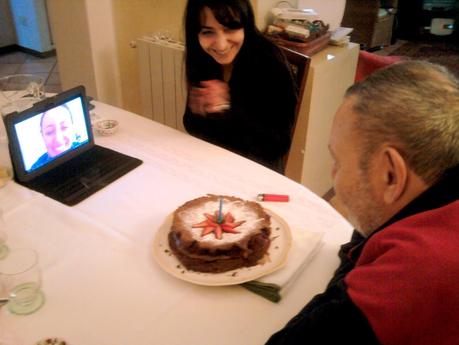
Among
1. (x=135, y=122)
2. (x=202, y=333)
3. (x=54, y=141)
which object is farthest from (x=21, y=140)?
(x=202, y=333)

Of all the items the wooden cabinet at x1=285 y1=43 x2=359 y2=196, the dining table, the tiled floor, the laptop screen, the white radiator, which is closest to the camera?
the dining table

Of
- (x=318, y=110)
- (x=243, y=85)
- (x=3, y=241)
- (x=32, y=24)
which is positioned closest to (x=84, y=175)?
(x=3, y=241)

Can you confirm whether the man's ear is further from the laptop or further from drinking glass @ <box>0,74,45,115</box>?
drinking glass @ <box>0,74,45,115</box>

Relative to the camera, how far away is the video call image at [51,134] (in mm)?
1399

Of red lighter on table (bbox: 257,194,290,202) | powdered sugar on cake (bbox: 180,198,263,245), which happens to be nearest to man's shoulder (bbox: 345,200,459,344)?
powdered sugar on cake (bbox: 180,198,263,245)

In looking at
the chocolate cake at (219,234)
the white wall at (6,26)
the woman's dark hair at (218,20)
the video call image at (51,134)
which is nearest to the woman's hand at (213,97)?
the woman's dark hair at (218,20)

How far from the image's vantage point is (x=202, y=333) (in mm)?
972

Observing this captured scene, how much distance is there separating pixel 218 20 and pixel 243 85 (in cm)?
27

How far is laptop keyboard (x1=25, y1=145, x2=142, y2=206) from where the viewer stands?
1.42 meters

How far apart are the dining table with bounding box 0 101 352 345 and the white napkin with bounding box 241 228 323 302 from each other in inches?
0.6

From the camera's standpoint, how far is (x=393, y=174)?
83 cm

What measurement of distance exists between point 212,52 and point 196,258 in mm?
1025

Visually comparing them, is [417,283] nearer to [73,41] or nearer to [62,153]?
[62,153]

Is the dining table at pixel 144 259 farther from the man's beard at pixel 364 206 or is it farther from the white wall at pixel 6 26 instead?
the white wall at pixel 6 26
